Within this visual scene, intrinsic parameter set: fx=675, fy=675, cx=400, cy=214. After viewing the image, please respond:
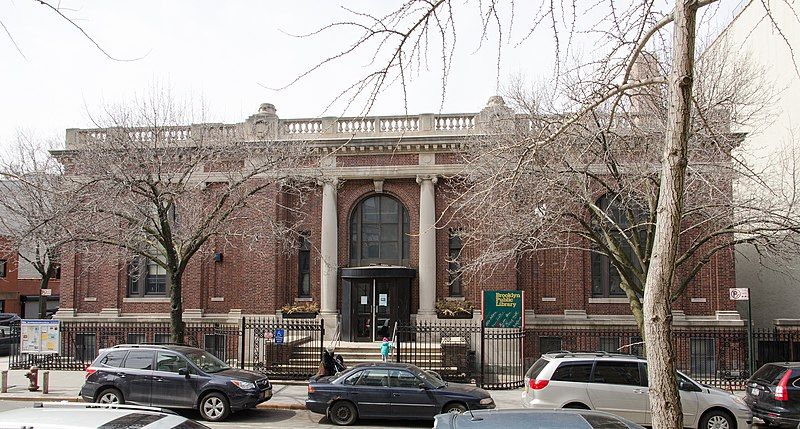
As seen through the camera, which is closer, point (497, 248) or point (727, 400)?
point (727, 400)

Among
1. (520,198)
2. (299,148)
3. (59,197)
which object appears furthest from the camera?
(299,148)

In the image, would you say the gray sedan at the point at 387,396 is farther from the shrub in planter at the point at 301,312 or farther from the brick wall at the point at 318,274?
the shrub in planter at the point at 301,312

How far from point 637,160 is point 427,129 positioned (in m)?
10.0

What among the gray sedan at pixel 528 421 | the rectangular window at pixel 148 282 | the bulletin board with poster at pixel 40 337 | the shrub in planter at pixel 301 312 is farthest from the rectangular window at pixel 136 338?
the gray sedan at pixel 528 421

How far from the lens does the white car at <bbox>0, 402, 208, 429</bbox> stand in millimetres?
5891

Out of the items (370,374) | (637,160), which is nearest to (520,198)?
(637,160)

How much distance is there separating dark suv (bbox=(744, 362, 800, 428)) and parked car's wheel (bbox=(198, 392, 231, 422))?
1203 cm

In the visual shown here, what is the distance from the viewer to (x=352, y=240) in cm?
2798

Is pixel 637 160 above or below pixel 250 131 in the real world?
below

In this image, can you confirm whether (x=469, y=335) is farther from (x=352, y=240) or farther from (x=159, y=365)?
(x=159, y=365)

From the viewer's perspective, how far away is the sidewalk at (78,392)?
1752cm

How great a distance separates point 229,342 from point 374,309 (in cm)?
587

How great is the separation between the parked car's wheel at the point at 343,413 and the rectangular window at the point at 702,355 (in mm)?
14602

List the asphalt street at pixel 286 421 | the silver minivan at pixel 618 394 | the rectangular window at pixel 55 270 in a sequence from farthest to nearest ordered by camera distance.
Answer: the rectangular window at pixel 55 270 < the asphalt street at pixel 286 421 < the silver minivan at pixel 618 394
